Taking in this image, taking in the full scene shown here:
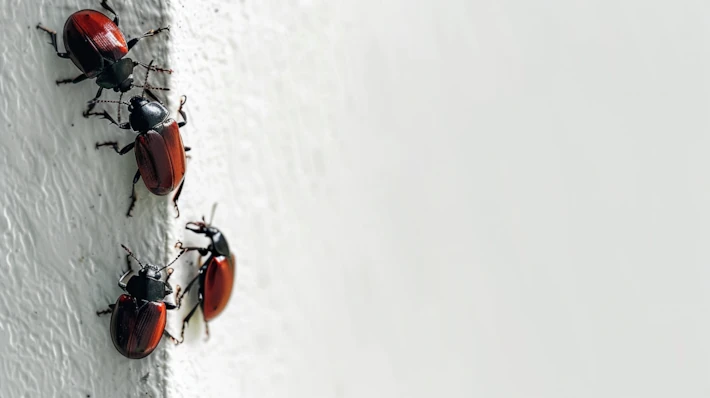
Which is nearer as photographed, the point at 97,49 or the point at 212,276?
the point at 97,49

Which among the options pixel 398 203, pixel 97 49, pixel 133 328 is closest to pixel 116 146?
pixel 97 49

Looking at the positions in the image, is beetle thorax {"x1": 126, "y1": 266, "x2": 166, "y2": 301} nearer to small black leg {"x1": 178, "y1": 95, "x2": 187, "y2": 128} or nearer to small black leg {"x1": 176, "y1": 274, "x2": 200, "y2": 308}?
small black leg {"x1": 176, "y1": 274, "x2": 200, "y2": 308}

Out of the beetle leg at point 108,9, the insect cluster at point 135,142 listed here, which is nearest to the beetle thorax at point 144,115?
the insect cluster at point 135,142

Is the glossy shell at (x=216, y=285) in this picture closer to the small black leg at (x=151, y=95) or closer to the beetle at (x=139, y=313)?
Result: the beetle at (x=139, y=313)

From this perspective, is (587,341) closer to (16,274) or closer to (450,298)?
(450,298)

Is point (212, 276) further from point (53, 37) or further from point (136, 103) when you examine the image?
point (53, 37)
